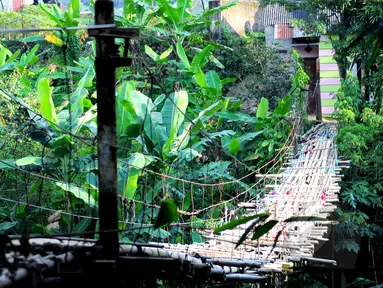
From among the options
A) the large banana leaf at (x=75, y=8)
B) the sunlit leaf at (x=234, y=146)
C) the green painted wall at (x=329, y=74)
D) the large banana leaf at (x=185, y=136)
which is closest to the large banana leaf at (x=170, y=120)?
the large banana leaf at (x=185, y=136)

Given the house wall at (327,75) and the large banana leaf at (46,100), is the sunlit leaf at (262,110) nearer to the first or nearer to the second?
the house wall at (327,75)

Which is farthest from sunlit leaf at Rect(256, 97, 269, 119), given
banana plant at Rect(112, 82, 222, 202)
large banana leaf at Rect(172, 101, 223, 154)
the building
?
the building

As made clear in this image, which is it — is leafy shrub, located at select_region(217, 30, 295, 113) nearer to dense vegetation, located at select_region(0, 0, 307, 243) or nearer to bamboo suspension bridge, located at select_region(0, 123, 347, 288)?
dense vegetation, located at select_region(0, 0, 307, 243)

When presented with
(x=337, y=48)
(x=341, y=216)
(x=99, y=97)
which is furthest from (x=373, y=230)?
(x=99, y=97)

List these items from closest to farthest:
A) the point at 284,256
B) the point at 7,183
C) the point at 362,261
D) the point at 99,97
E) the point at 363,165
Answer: the point at 99,97 → the point at 284,256 → the point at 7,183 → the point at 363,165 → the point at 362,261

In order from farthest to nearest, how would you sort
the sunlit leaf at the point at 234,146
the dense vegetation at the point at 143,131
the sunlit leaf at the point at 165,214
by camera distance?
the sunlit leaf at the point at 234,146 → the dense vegetation at the point at 143,131 → the sunlit leaf at the point at 165,214

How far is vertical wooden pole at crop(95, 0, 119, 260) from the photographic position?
2.73 metres

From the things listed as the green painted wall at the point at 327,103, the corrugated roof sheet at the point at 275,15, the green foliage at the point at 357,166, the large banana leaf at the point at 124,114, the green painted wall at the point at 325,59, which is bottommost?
the green foliage at the point at 357,166

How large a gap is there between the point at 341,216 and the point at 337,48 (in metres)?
2.49

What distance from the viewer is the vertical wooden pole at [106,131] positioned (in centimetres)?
273

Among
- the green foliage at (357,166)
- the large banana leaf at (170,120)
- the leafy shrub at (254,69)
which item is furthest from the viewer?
the leafy shrub at (254,69)

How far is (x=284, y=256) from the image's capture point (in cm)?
566

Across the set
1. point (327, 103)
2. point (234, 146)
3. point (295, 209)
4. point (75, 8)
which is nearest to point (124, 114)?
point (234, 146)

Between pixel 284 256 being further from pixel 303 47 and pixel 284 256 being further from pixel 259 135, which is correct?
pixel 303 47
